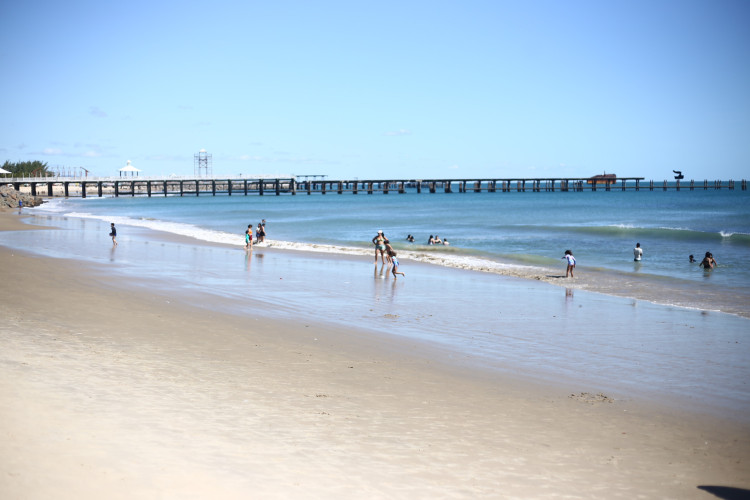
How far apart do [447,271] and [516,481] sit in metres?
16.8

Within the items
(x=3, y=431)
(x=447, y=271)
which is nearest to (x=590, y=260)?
(x=447, y=271)

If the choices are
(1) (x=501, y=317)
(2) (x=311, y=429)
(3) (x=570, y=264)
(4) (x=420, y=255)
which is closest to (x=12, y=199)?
(4) (x=420, y=255)

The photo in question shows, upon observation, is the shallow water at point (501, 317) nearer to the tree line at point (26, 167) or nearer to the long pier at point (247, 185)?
the long pier at point (247, 185)

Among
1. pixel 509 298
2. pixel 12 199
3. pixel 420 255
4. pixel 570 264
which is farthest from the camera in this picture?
pixel 12 199

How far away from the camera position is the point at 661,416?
7.57m

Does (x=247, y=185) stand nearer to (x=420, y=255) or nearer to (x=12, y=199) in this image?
(x=12, y=199)

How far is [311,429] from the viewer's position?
6.60 metres

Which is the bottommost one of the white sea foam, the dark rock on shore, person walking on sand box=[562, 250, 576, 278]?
the white sea foam

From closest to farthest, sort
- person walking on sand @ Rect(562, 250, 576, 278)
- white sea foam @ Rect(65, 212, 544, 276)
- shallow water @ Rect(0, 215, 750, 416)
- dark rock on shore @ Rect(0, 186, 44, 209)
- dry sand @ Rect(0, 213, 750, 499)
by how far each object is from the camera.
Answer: dry sand @ Rect(0, 213, 750, 499)
shallow water @ Rect(0, 215, 750, 416)
person walking on sand @ Rect(562, 250, 576, 278)
white sea foam @ Rect(65, 212, 544, 276)
dark rock on shore @ Rect(0, 186, 44, 209)

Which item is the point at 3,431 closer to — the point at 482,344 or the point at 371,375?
the point at 371,375

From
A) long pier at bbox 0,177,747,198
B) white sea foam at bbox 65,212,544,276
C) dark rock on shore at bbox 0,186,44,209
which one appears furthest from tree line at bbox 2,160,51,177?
white sea foam at bbox 65,212,544,276

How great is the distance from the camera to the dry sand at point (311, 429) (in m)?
5.37

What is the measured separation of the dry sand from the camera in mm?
5371

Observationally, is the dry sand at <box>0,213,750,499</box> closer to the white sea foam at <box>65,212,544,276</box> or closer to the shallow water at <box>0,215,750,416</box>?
the shallow water at <box>0,215,750,416</box>
